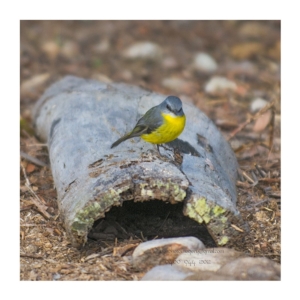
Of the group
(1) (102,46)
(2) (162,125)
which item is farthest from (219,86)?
(2) (162,125)

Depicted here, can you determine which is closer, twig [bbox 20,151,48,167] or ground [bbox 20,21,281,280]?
ground [bbox 20,21,281,280]

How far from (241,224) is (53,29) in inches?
285

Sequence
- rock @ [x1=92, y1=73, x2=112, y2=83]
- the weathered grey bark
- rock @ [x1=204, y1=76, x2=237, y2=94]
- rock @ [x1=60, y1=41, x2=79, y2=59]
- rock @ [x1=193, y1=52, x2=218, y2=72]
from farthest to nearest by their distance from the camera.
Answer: rock @ [x1=60, y1=41, x2=79, y2=59], rock @ [x1=193, y1=52, x2=218, y2=72], rock @ [x1=92, y1=73, x2=112, y2=83], rock @ [x1=204, y1=76, x2=237, y2=94], the weathered grey bark

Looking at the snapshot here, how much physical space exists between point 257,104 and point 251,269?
4.69 metres

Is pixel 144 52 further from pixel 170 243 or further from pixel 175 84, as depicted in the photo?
pixel 170 243

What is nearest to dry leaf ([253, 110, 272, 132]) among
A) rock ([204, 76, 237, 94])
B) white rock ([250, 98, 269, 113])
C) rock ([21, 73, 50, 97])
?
white rock ([250, 98, 269, 113])

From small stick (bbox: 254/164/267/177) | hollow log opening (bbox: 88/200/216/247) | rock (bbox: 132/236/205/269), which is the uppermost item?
small stick (bbox: 254/164/267/177)

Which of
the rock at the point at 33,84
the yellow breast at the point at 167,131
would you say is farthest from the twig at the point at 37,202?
the rock at the point at 33,84

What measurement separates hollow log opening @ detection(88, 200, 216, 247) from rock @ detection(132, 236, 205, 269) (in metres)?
0.38

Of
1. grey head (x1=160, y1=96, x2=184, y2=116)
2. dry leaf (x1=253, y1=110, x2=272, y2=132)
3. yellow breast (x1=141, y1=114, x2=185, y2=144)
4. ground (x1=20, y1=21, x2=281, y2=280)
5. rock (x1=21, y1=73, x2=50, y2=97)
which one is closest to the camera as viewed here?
ground (x1=20, y1=21, x2=281, y2=280)

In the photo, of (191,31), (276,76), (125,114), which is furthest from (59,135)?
(191,31)

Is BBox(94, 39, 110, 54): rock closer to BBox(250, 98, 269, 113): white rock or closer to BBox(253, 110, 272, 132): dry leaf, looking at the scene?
BBox(250, 98, 269, 113): white rock

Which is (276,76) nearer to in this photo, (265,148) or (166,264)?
(265,148)

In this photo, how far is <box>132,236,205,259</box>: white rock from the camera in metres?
4.47
